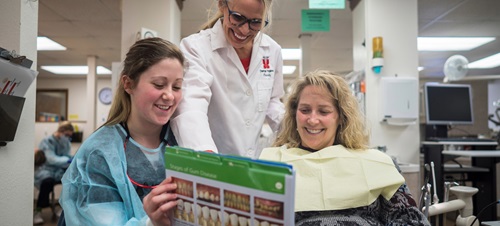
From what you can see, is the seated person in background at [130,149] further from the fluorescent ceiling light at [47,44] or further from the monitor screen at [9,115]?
the fluorescent ceiling light at [47,44]

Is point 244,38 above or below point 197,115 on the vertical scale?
above

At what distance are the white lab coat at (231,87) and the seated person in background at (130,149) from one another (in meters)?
0.13

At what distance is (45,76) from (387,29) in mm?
8660

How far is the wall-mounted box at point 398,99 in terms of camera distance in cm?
321

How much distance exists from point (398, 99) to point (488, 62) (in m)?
5.69

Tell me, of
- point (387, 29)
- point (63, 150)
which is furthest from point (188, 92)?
point (63, 150)

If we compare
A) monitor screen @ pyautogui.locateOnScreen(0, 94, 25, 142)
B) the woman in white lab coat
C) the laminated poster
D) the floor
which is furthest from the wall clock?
the laminated poster

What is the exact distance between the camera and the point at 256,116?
155 centimetres

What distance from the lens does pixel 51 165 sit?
16.4ft

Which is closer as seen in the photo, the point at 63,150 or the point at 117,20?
the point at 117,20

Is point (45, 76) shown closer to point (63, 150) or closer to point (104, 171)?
point (63, 150)

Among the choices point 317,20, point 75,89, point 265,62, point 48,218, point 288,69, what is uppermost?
point 288,69

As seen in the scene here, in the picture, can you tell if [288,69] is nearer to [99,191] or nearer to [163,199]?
[99,191]

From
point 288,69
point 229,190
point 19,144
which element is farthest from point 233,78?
point 288,69
